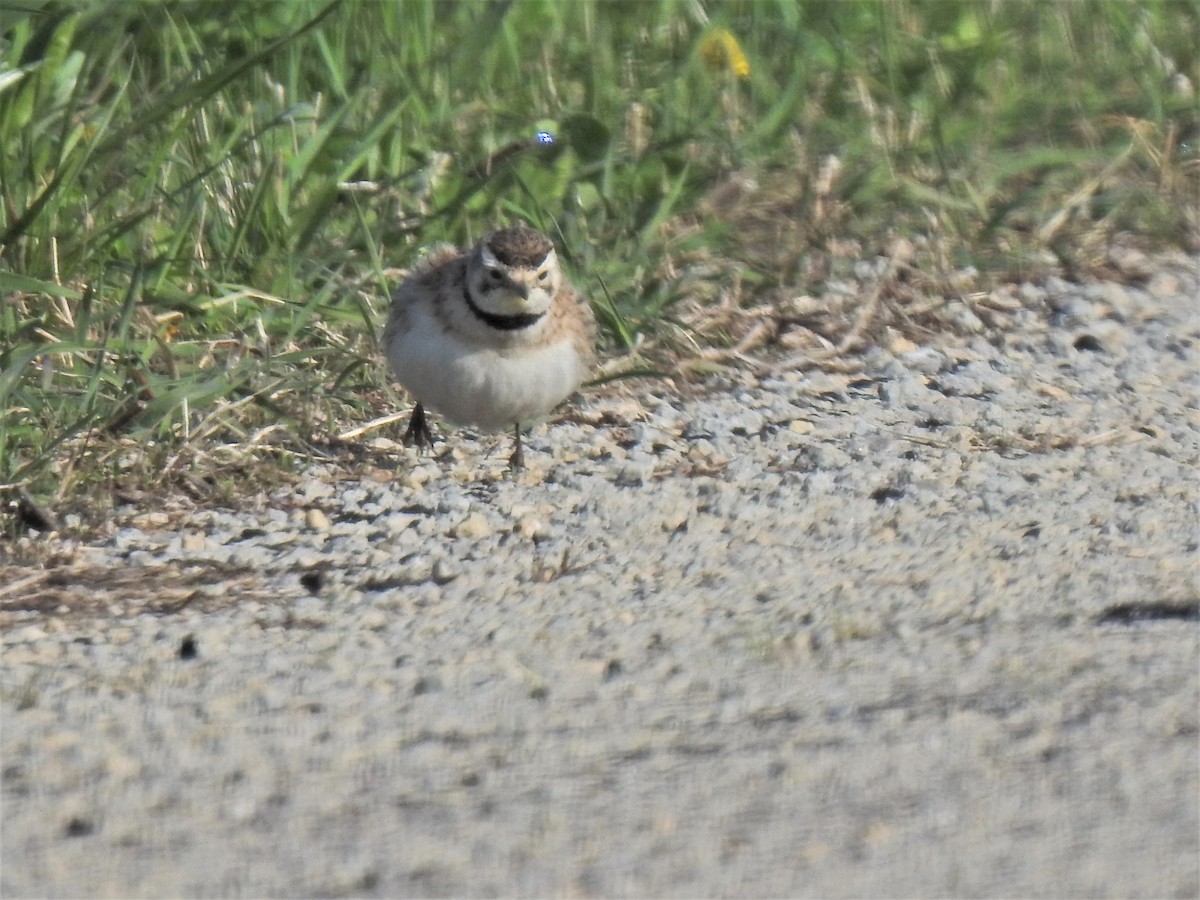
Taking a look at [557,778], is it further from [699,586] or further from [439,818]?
[699,586]

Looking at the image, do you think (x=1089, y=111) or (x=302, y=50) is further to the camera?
(x=1089, y=111)

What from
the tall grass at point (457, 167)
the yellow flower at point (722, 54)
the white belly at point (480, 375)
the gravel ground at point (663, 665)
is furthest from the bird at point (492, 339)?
the yellow flower at point (722, 54)

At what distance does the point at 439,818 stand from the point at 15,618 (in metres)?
1.57

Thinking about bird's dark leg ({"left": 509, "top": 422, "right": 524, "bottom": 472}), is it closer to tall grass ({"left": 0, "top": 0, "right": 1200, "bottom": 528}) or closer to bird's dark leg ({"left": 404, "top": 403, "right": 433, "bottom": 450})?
bird's dark leg ({"left": 404, "top": 403, "right": 433, "bottom": 450})

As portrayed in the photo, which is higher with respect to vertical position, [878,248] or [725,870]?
[725,870]

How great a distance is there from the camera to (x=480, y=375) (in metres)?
5.52

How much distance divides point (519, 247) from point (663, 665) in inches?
79.6

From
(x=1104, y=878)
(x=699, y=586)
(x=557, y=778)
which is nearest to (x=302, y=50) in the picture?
(x=699, y=586)

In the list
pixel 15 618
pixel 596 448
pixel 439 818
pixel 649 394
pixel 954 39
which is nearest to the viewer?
pixel 439 818

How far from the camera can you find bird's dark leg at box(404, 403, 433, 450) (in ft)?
18.9

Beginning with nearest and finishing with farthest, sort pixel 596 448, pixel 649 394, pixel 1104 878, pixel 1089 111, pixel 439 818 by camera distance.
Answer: pixel 1104 878, pixel 439 818, pixel 596 448, pixel 649 394, pixel 1089 111

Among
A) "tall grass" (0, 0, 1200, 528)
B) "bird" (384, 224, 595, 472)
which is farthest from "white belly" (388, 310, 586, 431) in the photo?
"tall grass" (0, 0, 1200, 528)

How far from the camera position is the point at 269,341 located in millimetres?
5957

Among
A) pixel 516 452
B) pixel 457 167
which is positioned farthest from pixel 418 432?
pixel 457 167
